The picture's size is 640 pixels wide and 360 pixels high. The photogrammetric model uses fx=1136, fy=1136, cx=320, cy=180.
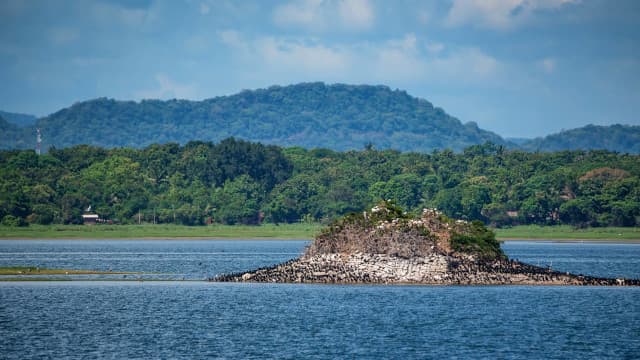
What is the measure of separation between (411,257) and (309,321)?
66.2 ft

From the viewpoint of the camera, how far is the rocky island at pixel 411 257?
82438 millimetres

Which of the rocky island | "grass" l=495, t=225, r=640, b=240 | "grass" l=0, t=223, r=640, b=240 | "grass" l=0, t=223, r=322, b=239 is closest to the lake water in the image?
the rocky island

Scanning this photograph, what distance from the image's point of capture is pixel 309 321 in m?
64.1

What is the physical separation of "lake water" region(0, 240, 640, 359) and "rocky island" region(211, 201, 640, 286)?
1572mm

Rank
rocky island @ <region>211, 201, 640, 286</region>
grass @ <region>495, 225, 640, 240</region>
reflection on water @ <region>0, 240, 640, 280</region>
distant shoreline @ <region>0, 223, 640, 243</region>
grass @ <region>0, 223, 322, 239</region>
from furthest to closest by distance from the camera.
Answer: grass @ <region>0, 223, 322, 239</region> < distant shoreline @ <region>0, 223, 640, 243</region> < grass @ <region>495, 225, 640, 240</region> < reflection on water @ <region>0, 240, 640, 280</region> < rocky island @ <region>211, 201, 640, 286</region>

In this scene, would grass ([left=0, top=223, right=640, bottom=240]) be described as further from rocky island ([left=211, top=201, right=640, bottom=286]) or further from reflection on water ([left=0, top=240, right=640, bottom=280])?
rocky island ([left=211, top=201, right=640, bottom=286])

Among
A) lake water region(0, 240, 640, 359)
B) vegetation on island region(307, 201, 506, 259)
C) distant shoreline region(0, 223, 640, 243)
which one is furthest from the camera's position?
distant shoreline region(0, 223, 640, 243)

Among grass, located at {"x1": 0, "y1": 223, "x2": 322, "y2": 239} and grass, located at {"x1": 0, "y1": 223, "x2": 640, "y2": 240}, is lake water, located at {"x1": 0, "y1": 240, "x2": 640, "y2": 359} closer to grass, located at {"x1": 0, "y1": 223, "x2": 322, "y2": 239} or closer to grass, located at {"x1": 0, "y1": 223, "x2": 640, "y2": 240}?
grass, located at {"x1": 0, "y1": 223, "x2": 322, "y2": 239}

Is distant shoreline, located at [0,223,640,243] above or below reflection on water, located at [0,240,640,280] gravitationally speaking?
above

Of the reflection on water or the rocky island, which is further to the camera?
the reflection on water

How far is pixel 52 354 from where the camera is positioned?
170 ft

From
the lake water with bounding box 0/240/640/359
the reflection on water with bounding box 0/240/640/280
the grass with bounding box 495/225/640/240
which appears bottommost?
the lake water with bounding box 0/240/640/359

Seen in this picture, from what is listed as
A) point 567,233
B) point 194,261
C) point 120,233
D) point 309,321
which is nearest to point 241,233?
point 120,233

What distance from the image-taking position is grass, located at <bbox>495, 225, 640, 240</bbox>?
181500mm
